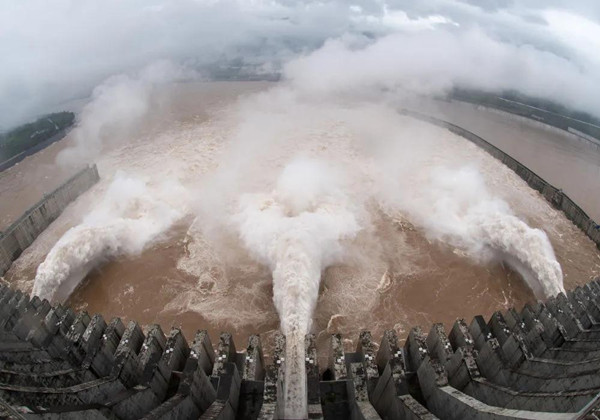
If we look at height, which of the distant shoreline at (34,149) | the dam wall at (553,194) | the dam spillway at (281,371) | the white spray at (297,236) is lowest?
the dam wall at (553,194)

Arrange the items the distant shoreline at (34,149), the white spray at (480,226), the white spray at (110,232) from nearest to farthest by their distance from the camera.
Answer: the white spray at (110,232) → the white spray at (480,226) → the distant shoreline at (34,149)

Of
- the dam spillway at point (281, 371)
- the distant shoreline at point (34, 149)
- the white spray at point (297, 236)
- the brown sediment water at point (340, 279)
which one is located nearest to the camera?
the dam spillway at point (281, 371)

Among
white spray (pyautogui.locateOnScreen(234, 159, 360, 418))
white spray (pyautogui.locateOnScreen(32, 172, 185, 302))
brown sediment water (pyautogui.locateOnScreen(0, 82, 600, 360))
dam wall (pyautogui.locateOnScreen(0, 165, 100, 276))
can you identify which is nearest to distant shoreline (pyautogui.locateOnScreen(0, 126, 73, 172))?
brown sediment water (pyautogui.locateOnScreen(0, 82, 600, 360))

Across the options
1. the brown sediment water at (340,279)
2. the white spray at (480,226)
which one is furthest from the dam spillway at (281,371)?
the white spray at (480,226)

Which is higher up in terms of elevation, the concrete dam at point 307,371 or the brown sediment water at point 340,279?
the concrete dam at point 307,371

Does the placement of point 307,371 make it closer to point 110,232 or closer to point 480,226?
point 110,232

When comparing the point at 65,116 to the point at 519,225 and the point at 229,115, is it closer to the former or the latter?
the point at 229,115

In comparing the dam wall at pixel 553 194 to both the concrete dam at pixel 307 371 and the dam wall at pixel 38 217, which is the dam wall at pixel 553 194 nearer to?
the concrete dam at pixel 307 371

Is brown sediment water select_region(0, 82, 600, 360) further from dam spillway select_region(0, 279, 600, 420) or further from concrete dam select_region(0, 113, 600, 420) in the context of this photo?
dam spillway select_region(0, 279, 600, 420)
